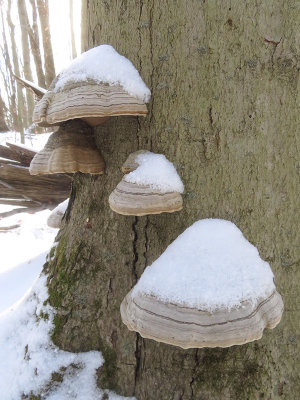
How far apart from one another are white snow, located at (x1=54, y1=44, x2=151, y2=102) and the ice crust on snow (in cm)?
69

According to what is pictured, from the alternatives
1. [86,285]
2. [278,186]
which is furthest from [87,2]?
[86,285]

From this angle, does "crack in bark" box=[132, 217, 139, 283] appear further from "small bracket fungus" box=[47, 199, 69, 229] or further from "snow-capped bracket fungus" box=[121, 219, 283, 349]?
"small bracket fungus" box=[47, 199, 69, 229]

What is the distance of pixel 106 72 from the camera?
4.82 feet

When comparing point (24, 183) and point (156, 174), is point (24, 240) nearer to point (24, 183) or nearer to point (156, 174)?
point (24, 183)

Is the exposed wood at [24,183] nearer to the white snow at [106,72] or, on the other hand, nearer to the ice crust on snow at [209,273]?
the white snow at [106,72]

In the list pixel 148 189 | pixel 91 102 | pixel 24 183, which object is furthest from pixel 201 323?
pixel 24 183

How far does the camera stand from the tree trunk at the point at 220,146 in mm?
1470

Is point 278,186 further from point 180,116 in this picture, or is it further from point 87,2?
point 87,2

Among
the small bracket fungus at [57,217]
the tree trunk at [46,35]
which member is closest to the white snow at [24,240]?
the small bracket fungus at [57,217]

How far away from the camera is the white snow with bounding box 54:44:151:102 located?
145 centimetres

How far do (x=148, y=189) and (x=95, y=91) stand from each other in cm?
47

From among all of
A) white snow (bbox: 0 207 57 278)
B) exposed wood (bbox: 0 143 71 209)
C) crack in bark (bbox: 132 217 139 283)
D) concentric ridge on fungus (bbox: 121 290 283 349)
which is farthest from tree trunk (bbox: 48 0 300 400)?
white snow (bbox: 0 207 57 278)

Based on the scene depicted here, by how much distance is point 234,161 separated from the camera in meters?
1.52

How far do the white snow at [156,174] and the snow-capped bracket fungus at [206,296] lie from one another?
244 millimetres
